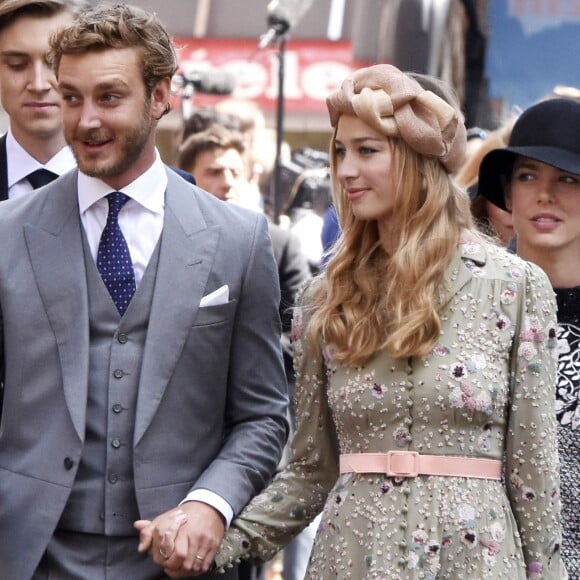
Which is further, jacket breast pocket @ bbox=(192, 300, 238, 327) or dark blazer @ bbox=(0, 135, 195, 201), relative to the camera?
dark blazer @ bbox=(0, 135, 195, 201)

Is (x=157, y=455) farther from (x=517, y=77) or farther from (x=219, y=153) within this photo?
(x=517, y=77)

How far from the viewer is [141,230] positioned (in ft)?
14.6

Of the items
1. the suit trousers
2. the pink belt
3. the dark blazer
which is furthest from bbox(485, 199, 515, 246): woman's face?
the suit trousers

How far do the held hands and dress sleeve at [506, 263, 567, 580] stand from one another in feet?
2.68

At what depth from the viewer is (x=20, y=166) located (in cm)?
529

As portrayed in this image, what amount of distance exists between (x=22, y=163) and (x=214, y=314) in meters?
1.26

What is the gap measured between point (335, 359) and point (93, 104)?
979 millimetres

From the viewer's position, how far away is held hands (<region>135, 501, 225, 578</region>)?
407cm

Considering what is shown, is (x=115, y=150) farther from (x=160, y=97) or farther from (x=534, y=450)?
(x=534, y=450)

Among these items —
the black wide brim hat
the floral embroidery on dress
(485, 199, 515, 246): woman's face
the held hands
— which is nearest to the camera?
the floral embroidery on dress

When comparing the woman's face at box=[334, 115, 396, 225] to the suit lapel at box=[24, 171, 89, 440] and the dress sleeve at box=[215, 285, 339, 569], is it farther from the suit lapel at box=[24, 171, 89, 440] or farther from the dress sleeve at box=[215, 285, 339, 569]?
the suit lapel at box=[24, 171, 89, 440]

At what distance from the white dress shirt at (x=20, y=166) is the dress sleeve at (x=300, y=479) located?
1.31m

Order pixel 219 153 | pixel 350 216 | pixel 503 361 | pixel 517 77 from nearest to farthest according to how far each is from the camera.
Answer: pixel 503 361, pixel 350 216, pixel 219 153, pixel 517 77

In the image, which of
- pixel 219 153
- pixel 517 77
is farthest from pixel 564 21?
pixel 219 153
